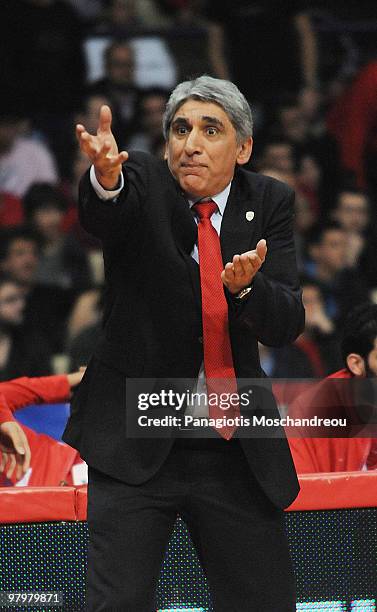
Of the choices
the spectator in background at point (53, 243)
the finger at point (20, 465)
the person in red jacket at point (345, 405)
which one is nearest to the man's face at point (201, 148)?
the finger at point (20, 465)

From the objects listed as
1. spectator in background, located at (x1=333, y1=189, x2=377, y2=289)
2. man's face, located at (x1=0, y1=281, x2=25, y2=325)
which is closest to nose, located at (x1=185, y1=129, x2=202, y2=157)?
man's face, located at (x1=0, y1=281, x2=25, y2=325)

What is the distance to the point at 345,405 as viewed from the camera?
338 centimetres

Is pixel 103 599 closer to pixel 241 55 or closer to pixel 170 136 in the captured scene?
pixel 170 136

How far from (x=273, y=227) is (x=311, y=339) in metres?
3.01

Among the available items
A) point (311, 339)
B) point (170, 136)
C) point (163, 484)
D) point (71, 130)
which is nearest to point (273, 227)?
point (170, 136)

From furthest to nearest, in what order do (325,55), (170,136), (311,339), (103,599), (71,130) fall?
(325,55)
(71,130)
(311,339)
(170,136)
(103,599)

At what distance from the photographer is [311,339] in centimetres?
545

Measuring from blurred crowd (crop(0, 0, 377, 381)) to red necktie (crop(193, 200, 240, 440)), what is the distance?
10.3 ft

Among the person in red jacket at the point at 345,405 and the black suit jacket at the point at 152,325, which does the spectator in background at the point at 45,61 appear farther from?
the black suit jacket at the point at 152,325

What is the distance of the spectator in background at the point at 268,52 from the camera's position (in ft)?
24.2

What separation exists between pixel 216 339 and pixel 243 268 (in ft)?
0.63

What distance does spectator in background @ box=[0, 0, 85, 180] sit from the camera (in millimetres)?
7070

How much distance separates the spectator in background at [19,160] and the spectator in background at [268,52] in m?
1.33

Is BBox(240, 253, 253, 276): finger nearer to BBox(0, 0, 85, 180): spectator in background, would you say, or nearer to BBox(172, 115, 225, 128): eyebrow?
BBox(172, 115, 225, 128): eyebrow
